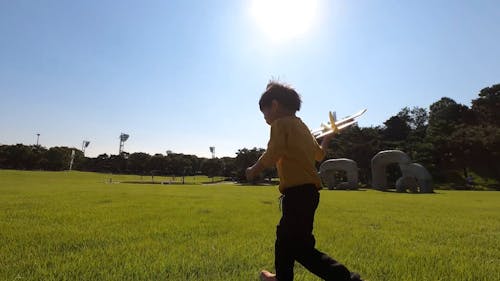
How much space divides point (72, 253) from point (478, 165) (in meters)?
60.7

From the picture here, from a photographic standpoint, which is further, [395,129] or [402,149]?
[395,129]

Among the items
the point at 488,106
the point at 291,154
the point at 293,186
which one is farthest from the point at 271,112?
the point at 488,106

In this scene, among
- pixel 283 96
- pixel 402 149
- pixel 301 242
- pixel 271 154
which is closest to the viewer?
pixel 301 242

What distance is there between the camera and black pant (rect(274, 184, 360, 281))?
2.69 meters

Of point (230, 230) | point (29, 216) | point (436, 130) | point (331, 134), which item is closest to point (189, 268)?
point (331, 134)

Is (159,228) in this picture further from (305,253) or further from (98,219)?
(305,253)

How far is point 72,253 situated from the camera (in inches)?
163

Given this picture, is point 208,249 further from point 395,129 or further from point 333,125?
point 395,129

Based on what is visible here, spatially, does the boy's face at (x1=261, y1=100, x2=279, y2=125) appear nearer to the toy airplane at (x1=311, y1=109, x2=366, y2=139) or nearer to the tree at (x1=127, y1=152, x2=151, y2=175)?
the toy airplane at (x1=311, y1=109, x2=366, y2=139)

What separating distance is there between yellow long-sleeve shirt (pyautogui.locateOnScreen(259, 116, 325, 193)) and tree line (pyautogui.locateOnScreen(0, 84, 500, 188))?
46188mm

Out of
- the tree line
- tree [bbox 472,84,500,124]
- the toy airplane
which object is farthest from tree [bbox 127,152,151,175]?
the toy airplane

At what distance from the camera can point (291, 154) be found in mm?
2980

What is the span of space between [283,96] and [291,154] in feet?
1.92

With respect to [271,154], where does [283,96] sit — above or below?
above
